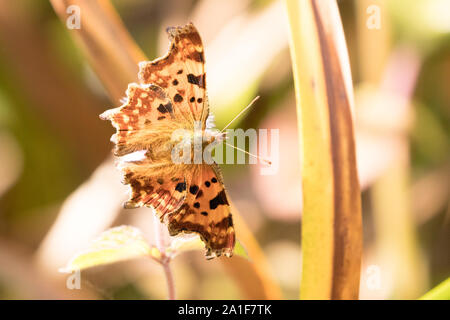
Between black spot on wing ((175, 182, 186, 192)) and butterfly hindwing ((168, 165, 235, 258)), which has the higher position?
black spot on wing ((175, 182, 186, 192))

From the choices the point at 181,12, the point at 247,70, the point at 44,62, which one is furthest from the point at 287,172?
the point at 44,62

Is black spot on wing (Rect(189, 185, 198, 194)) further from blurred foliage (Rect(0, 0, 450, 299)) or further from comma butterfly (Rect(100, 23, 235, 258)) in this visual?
→ blurred foliage (Rect(0, 0, 450, 299))

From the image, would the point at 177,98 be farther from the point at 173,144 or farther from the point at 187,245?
the point at 187,245

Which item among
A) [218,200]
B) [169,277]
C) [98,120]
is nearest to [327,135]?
[218,200]

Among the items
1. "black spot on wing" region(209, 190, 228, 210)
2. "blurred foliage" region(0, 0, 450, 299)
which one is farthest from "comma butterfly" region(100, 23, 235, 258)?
"blurred foliage" region(0, 0, 450, 299)

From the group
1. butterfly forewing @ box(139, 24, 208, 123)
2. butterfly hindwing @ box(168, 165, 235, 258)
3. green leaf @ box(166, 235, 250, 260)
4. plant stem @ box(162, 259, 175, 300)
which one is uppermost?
butterfly forewing @ box(139, 24, 208, 123)
